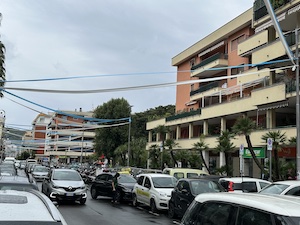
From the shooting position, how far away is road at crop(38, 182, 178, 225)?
13.2m

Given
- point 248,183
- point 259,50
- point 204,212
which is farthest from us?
point 259,50

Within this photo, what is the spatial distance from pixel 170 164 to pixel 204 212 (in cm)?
3835

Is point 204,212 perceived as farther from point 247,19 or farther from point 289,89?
point 247,19

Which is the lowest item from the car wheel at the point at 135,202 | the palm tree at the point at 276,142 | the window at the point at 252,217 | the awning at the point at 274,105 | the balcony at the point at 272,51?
the car wheel at the point at 135,202

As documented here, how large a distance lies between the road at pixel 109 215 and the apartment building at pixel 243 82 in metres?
6.09

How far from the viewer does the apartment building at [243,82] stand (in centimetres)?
2591

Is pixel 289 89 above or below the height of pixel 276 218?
above

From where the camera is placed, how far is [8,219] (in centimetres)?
273

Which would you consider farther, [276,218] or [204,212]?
[204,212]

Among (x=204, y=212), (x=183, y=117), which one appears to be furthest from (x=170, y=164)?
(x=204, y=212)

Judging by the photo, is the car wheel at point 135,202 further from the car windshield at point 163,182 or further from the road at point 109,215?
the car windshield at point 163,182

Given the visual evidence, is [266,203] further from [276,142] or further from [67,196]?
[276,142]

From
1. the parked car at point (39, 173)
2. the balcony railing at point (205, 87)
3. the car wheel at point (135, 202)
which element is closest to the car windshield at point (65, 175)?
the car wheel at point (135, 202)

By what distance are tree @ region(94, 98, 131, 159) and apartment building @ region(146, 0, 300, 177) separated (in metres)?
11.4
